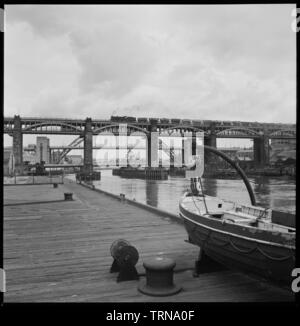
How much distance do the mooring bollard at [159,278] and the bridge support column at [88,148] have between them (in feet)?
418

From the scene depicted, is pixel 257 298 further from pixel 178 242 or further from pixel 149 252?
pixel 178 242

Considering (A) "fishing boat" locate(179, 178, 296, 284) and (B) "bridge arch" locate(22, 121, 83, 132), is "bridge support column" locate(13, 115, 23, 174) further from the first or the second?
(A) "fishing boat" locate(179, 178, 296, 284)

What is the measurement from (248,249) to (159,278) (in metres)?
1.79

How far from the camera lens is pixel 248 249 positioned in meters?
6.62

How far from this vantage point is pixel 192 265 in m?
8.99

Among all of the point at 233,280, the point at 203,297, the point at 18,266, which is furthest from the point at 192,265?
the point at 18,266

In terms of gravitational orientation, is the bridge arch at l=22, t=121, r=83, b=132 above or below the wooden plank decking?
above

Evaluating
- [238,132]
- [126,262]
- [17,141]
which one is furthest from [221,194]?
[238,132]

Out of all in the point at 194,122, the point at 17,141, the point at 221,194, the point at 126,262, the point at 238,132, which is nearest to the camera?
the point at 126,262

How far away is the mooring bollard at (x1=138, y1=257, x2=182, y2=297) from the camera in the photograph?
681cm

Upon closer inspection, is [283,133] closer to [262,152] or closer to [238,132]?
[262,152]

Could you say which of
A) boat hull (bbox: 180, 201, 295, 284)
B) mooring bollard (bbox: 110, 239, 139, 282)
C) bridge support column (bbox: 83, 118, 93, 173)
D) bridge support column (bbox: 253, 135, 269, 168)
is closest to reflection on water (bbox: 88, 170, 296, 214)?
boat hull (bbox: 180, 201, 295, 284)

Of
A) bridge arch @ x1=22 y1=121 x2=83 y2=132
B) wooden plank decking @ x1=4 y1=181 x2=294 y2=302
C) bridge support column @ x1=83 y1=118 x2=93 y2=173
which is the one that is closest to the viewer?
wooden plank decking @ x1=4 y1=181 x2=294 y2=302

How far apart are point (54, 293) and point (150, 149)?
16697 cm
